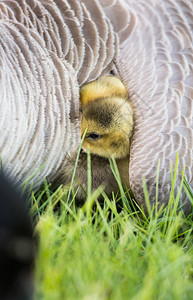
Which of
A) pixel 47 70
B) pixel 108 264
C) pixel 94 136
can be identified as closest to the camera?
pixel 108 264

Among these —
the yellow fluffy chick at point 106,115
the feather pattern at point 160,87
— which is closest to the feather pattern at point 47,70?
the yellow fluffy chick at point 106,115

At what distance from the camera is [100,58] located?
3.47 m

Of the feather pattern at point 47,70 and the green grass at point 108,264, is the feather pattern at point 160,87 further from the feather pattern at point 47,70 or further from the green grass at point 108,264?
the green grass at point 108,264

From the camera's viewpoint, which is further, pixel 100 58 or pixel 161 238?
pixel 100 58

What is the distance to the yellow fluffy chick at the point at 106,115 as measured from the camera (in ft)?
11.2

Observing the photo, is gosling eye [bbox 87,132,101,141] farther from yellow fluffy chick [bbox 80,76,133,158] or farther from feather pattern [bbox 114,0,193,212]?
feather pattern [bbox 114,0,193,212]

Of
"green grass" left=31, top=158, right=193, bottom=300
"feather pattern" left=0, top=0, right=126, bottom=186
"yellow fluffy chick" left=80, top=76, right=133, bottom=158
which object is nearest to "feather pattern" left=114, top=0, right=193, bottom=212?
"yellow fluffy chick" left=80, top=76, right=133, bottom=158

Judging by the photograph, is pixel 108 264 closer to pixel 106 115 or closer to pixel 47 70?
pixel 106 115

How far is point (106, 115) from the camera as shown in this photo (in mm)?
3416

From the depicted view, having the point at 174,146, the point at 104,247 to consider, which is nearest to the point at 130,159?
the point at 174,146

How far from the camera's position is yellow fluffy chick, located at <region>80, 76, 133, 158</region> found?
11.2 feet

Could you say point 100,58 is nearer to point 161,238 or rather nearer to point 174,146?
point 174,146

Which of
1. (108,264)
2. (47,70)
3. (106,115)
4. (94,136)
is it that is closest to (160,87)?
(106,115)

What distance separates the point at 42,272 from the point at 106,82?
5.01ft
